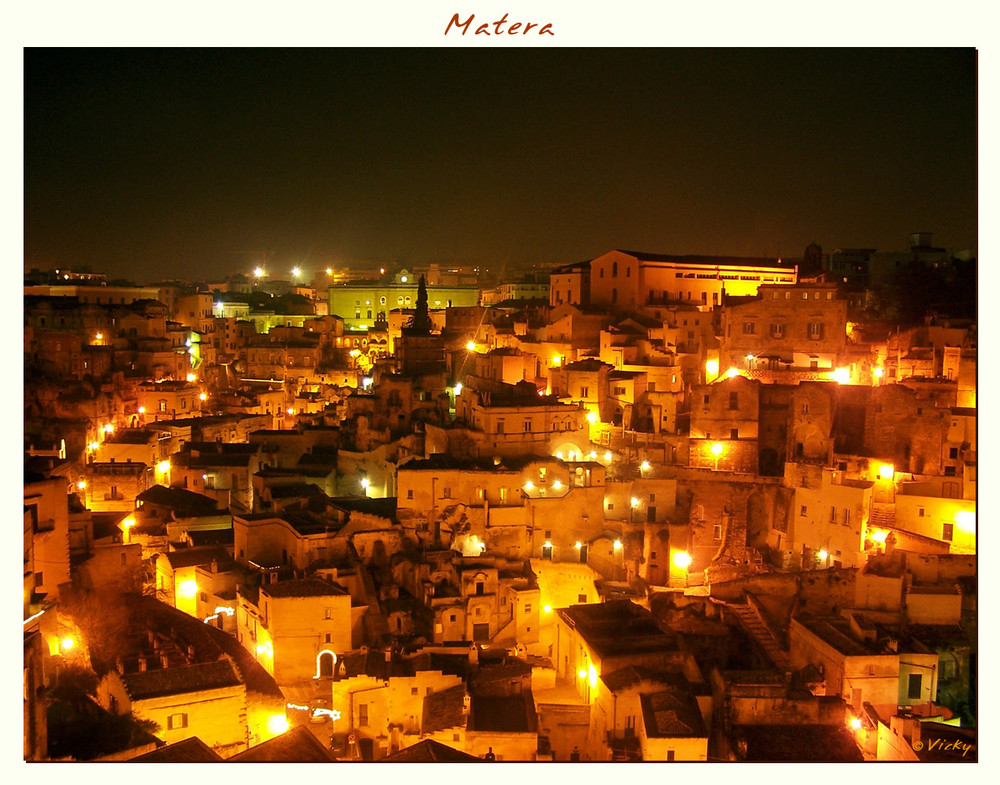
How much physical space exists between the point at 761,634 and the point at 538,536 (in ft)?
10.5

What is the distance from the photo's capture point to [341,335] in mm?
23719

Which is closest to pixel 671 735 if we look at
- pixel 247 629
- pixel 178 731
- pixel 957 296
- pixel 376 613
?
pixel 376 613

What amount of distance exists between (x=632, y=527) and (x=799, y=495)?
2521mm

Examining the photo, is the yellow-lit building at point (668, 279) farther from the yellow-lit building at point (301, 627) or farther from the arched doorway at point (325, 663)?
the arched doorway at point (325, 663)

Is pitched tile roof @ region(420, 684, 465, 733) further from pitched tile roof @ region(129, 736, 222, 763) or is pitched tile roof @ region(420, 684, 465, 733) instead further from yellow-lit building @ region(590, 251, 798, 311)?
yellow-lit building @ region(590, 251, 798, 311)

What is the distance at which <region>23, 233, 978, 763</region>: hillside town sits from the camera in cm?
791

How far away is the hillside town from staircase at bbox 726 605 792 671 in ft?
0.15

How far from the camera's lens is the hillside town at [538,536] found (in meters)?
7.91

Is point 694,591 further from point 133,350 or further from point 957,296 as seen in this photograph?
point 133,350

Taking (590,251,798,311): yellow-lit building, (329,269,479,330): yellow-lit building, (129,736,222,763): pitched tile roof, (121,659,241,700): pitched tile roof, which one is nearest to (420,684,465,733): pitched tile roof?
(121,659,241,700): pitched tile roof

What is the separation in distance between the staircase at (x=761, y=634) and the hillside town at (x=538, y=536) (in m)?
0.05
